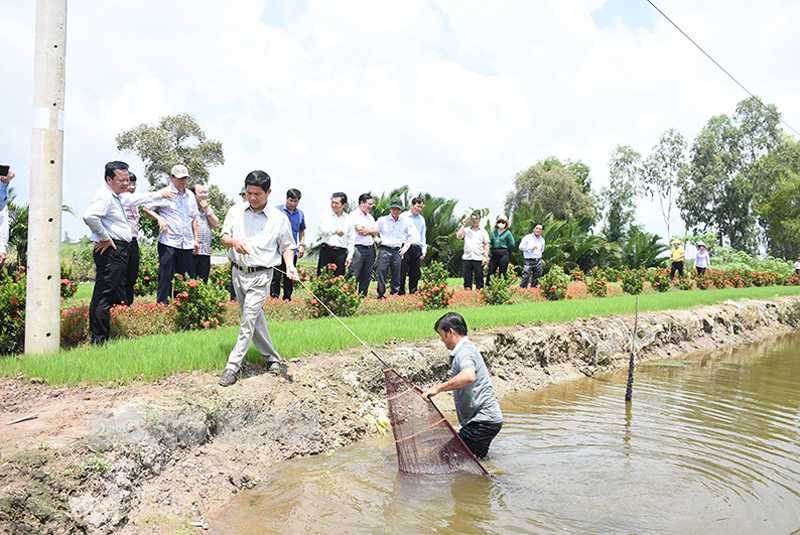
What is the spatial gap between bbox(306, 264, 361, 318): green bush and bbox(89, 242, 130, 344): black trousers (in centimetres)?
345

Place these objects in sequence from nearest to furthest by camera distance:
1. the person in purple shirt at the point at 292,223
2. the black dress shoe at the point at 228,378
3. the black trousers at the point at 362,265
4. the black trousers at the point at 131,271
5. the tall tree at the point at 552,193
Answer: the black dress shoe at the point at 228,378 → the black trousers at the point at 131,271 → the person in purple shirt at the point at 292,223 → the black trousers at the point at 362,265 → the tall tree at the point at 552,193

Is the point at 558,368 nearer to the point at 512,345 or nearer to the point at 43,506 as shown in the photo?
the point at 512,345

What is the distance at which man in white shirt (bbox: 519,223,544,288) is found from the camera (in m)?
14.8

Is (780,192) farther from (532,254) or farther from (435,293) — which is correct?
(435,293)

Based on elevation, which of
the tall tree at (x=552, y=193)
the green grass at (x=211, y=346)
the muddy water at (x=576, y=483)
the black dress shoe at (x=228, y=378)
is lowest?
the muddy water at (x=576, y=483)

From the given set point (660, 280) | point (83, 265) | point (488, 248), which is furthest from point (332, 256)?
point (660, 280)

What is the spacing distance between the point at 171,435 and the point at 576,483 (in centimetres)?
359

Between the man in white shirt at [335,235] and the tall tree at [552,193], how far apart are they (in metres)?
30.2

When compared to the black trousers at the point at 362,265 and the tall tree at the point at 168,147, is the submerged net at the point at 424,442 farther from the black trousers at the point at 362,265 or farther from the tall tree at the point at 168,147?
the tall tree at the point at 168,147

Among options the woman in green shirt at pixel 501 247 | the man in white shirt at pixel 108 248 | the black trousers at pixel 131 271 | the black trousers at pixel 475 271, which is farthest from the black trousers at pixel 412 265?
the man in white shirt at pixel 108 248

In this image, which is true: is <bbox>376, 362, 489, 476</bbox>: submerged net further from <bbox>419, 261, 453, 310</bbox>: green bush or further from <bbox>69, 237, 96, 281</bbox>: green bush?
<bbox>69, 237, 96, 281</bbox>: green bush

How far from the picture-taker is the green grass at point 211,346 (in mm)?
5078

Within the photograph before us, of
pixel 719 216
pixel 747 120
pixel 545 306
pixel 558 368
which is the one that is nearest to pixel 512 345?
pixel 558 368

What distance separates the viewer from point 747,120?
164ft
